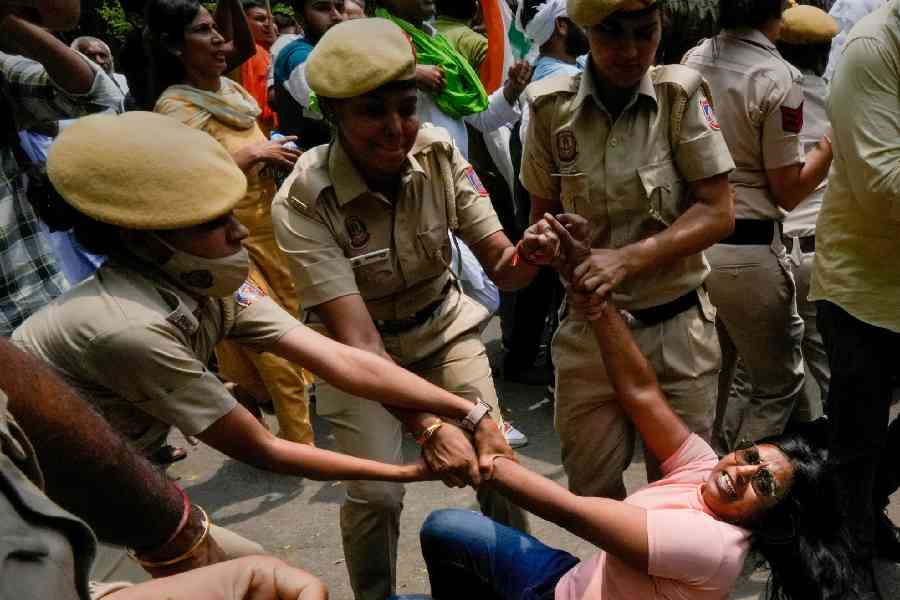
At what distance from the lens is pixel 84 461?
1785mm

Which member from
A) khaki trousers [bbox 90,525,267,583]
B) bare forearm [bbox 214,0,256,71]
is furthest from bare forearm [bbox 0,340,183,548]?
bare forearm [bbox 214,0,256,71]

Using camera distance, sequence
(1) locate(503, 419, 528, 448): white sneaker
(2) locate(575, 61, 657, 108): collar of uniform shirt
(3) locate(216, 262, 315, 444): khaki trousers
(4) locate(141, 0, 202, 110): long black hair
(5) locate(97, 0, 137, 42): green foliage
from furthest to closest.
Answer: (5) locate(97, 0, 137, 42): green foliage
(1) locate(503, 419, 528, 448): white sneaker
(3) locate(216, 262, 315, 444): khaki trousers
(4) locate(141, 0, 202, 110): long black hair
(2) locate(575, 61, 657, 108): collar of uniform shirt

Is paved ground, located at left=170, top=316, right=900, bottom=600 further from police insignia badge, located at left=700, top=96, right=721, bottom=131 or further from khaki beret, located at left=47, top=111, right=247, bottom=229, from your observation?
khaki beret, located at left=47, top=111, right=247, bottom=229

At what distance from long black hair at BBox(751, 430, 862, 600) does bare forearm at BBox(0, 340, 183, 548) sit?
4.69 feet

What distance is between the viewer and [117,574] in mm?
2352

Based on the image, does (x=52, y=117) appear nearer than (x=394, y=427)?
No

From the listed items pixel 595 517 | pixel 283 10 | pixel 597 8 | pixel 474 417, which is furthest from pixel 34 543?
pixel 283 10

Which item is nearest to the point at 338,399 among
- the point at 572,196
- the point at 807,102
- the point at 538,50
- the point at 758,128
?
the point at 572,196

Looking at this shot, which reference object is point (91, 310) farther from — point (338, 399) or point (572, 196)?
point (572, 196)

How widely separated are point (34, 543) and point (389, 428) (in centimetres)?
226

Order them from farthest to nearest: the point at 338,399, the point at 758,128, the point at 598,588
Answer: the point at 758,128, the point at 338,399, the point at 598,588

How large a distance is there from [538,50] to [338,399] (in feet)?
10.2

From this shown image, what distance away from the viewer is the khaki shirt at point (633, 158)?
120 inches

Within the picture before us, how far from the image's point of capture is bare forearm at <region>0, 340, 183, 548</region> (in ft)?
5.53
